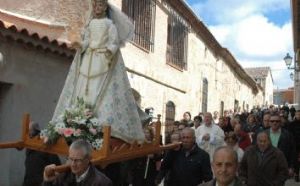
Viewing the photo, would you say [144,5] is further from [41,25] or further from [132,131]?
[132,131]

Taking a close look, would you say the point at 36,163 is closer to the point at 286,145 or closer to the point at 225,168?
the point at 225,168

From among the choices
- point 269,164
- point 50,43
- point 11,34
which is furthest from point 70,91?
point 50,43

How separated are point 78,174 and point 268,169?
3190 mm

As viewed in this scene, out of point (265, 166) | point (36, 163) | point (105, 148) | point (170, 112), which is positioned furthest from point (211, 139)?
point (170, 112)

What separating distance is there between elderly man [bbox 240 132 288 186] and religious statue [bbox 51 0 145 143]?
1.60 m

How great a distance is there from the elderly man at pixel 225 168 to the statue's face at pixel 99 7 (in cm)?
267

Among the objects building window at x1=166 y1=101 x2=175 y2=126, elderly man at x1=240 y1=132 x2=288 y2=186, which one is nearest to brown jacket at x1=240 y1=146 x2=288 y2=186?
elderly man at x1=240 y1=132 x2=288 y2=186

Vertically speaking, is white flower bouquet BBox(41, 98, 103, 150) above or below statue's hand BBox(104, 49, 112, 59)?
below

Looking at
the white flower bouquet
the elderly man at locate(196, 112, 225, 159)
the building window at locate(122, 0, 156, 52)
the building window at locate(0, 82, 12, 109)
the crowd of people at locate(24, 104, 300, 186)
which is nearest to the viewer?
the crowd of people at locate(24, 104, 300, 186)

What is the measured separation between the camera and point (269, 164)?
245 inches

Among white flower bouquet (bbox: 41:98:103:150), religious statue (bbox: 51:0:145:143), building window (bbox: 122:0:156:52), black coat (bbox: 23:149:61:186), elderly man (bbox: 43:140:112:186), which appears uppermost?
building window (bbox: 122:0:156:52)

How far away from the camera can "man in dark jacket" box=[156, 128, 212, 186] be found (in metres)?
5.97

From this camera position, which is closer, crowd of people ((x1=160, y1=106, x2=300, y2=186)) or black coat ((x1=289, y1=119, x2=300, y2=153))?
crowd of people ((x1=160, y1=106, x2=300, y2=186))

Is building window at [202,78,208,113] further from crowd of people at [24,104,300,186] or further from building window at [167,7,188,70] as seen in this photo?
crowd of people at [24,104,300,186]
